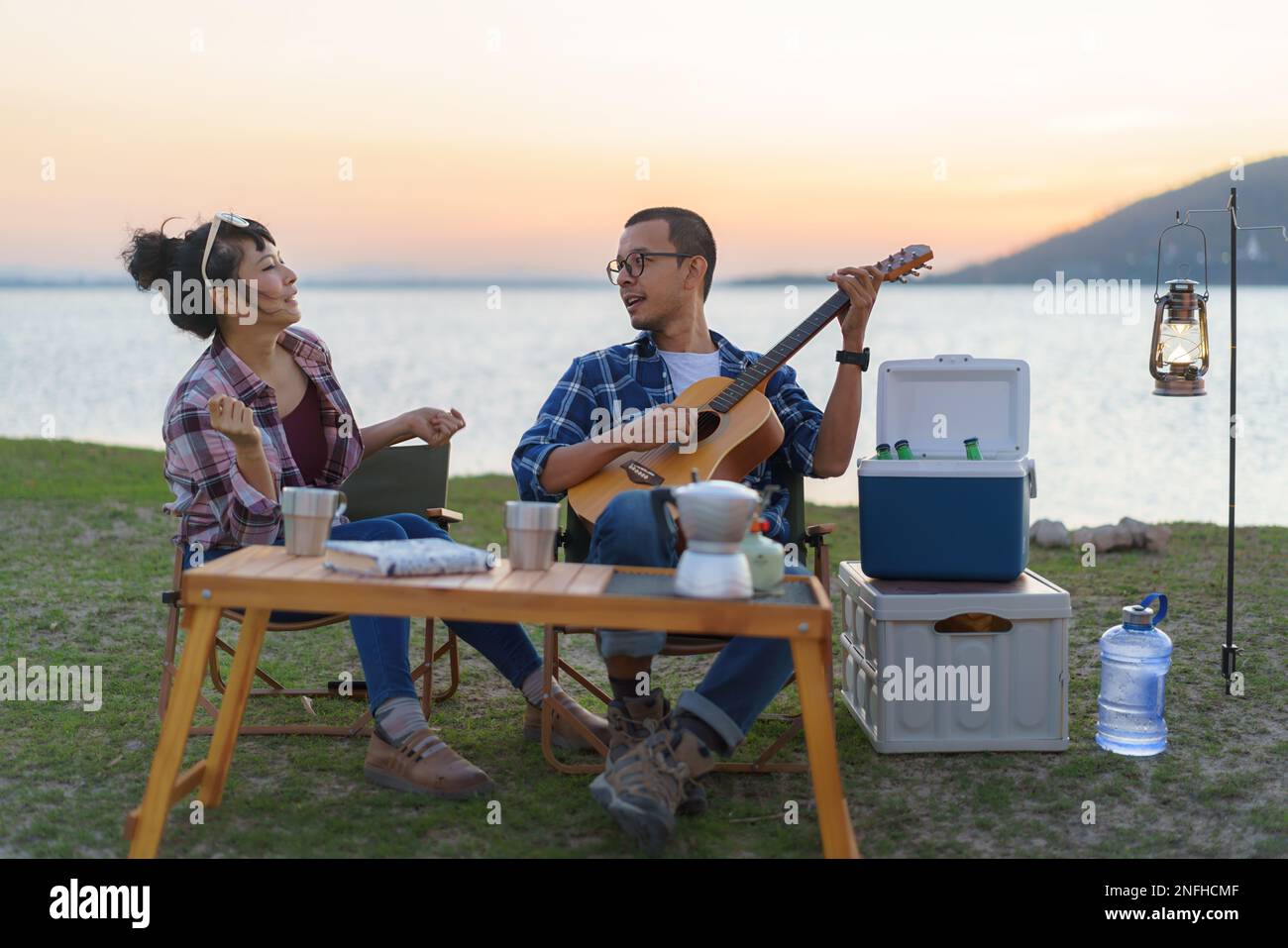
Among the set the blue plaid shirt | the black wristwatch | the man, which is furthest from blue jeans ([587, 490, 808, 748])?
the black wristwatch

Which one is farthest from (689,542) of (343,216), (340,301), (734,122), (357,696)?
(340,301)

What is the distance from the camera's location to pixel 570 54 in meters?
8.27

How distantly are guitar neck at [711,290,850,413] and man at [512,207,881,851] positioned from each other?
2.0 inches

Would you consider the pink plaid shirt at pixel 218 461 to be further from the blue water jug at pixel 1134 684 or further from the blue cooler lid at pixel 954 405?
the blue water jug at pixel 1134 684

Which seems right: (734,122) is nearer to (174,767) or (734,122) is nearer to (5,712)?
(5,712)

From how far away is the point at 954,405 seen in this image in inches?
137

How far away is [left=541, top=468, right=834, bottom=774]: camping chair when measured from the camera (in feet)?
9.59

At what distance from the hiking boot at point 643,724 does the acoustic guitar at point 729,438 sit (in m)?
0.51

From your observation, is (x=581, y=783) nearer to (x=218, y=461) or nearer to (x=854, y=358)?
(x=218, y=461)

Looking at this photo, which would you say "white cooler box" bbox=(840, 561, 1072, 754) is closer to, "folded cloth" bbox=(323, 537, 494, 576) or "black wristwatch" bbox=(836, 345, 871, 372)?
"black wristwatch" bbox=(836, 345, 871, 372)

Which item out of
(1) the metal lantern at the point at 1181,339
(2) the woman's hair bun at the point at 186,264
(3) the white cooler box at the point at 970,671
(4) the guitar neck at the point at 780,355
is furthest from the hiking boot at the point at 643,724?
(1) the metal lantern at the point at 1181,339

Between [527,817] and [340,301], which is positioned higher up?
[340,301]

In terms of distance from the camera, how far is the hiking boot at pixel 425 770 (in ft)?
9.29

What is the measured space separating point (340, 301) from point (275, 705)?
99.1 feet
